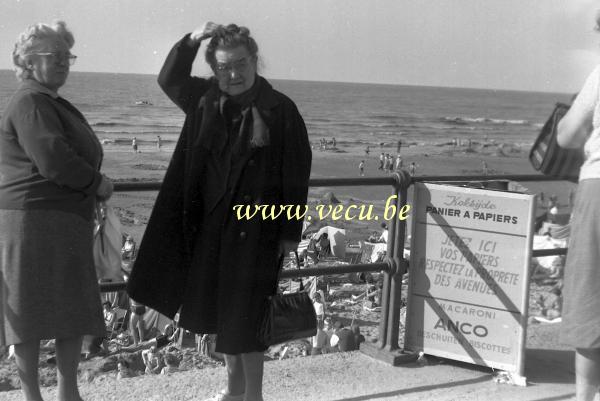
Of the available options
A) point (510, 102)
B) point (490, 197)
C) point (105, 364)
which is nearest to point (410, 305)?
point (490, 197)

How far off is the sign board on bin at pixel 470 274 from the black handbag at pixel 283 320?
1.26 m

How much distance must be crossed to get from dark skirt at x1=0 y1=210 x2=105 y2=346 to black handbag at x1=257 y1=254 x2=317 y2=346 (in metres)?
0.68

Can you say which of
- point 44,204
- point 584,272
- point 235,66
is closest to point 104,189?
point 44,204

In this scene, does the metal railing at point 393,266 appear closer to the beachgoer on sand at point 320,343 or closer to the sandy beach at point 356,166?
the beachgoer on sand at point 320,343

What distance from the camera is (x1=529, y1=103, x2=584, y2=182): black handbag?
2.75 metres

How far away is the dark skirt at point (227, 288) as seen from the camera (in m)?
3.13

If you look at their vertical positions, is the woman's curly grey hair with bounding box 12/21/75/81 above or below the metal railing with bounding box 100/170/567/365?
above

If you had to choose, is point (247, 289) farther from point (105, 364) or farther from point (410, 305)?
point (105, 364)

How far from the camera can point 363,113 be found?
182 feet

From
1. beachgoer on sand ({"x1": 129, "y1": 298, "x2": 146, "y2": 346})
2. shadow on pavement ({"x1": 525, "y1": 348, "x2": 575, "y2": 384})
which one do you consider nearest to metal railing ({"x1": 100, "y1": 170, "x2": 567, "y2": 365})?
shadow on pavement ({"x1": 525, "y1": 348, "x2": 575, "y2": 384})

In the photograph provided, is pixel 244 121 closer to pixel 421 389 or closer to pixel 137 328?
pixel 421 389

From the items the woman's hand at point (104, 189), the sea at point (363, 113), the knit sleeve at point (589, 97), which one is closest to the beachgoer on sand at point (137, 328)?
the woman's hand at point (104, 189)

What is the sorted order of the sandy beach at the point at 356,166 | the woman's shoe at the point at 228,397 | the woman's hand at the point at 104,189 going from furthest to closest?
the sandy beach at the point at 356,166 → the woman's shoe at the point at 228,397 → the woman's hand at the point at 104,189

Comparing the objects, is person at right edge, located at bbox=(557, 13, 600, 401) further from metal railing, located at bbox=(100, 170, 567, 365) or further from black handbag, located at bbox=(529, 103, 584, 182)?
metal railing, located at bbox=(100, 170, 567, 365)
